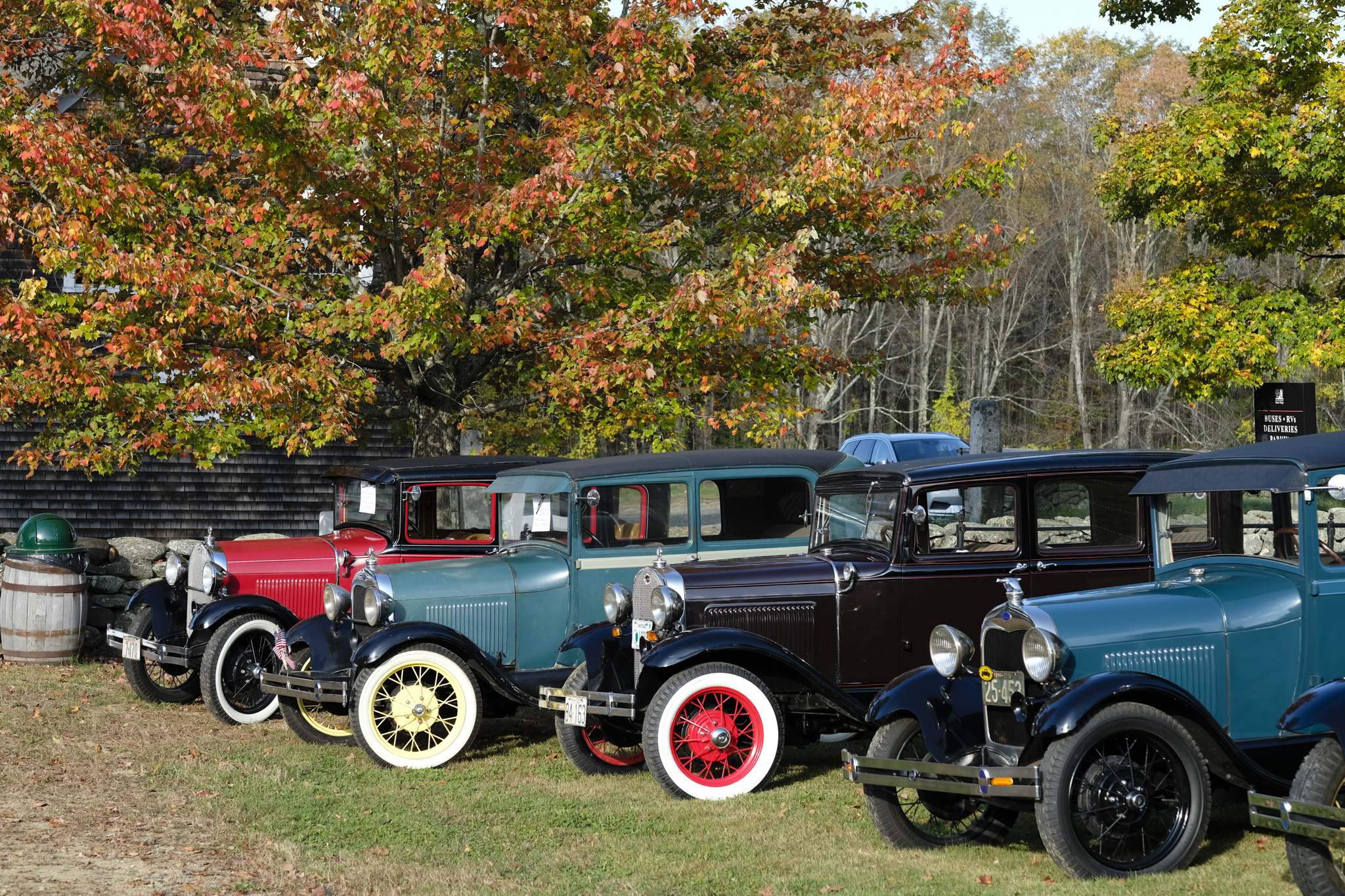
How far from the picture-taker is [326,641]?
8445 mm

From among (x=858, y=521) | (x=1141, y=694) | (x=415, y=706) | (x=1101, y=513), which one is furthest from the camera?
(x=415, y=706)

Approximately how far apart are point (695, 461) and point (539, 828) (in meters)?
2.91

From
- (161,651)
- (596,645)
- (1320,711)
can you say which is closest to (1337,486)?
(1320,711)

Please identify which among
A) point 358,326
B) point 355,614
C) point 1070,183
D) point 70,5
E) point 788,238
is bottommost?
point 355,614

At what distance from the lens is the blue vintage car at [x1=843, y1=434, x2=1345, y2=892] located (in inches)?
203

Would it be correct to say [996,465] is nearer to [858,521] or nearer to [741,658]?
[858,521]

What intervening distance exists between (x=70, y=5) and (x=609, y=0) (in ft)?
15.0

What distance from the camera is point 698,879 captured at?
5.35 metres

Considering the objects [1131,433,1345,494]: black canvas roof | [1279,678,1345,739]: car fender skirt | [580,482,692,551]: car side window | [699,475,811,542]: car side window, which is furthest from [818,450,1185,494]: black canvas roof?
[1279,678,1345,739]: car fender skirt

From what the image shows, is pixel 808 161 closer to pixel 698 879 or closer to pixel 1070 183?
pixel 698 879

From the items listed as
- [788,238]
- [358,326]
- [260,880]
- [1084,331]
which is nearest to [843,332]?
[1084,331]

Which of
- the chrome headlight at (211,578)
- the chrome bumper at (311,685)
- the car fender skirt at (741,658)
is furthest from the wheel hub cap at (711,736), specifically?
the chrome headlight at (211,578)

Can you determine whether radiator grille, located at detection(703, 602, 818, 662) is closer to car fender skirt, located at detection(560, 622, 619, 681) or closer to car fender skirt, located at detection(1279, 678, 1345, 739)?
car fender skirt, located at detection(560, 622, 619, 681)

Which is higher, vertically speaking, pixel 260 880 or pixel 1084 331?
pixel 1084 331
